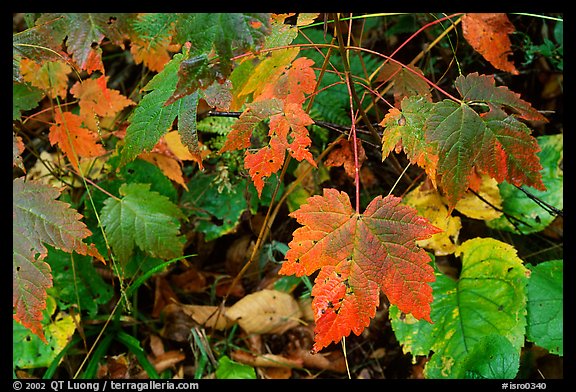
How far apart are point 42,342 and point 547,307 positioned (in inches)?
62.5

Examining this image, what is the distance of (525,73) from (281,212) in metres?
1.15

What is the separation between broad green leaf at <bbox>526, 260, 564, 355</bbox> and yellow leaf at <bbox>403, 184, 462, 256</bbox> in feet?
0.83

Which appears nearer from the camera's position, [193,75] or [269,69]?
[193,75]

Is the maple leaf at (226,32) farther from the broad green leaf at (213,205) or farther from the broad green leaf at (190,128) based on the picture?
the broad green leaf at (213,205)

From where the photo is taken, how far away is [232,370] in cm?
162

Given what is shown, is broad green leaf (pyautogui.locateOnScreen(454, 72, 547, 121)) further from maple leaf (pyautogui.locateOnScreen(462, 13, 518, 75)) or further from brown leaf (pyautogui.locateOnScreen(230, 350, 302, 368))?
brown leaf (pyautogui.locateOnScreen(230, 350, 302, 368))

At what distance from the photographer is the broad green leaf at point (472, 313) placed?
1.39m

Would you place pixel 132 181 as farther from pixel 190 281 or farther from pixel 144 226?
pixel 190 281

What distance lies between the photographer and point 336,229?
1052mm

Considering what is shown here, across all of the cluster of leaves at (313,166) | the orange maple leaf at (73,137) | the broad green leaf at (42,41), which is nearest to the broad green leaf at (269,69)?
the cluster of leaves at (313,166)

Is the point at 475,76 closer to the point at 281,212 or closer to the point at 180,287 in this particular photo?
the point at 281,212

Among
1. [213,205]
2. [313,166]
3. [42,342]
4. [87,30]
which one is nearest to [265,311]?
[213,205]

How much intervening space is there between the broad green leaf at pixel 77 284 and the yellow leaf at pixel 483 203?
48.8 inches
